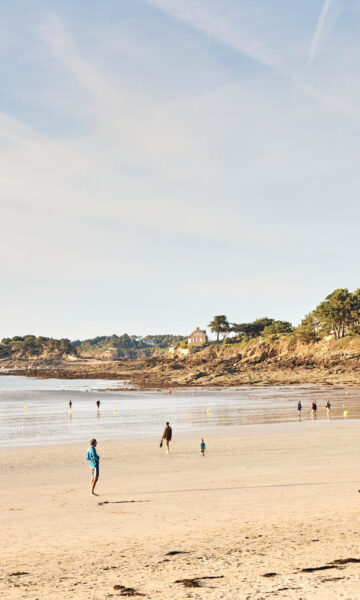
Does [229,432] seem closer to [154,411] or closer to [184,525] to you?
[154,411]

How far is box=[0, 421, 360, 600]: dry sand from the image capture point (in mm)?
9914

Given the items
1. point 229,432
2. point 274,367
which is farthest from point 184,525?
point 274,367

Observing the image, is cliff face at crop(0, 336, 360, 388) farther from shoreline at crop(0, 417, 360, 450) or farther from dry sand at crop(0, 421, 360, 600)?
dry sand at crop(0, 421, 360, 600)

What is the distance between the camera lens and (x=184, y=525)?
14172 mm

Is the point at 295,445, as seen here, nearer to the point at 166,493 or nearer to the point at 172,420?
the point at 166,493

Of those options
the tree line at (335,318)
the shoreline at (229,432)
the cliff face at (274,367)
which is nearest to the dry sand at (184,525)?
the shoreline at (229,432)

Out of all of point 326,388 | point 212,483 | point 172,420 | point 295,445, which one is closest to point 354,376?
point 326,388

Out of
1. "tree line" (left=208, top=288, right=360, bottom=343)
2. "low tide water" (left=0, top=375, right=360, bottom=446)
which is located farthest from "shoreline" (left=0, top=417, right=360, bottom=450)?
"tree line" (left=208, top=288, right=360, bottom=343)

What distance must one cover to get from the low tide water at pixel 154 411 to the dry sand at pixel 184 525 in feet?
32.8

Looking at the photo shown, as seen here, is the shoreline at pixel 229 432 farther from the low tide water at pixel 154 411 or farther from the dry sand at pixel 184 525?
the dry sand at pixel 184 525

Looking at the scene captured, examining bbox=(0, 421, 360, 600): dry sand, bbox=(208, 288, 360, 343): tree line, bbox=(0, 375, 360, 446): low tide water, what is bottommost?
bbox=(0, 375, 360, 446): low tide water

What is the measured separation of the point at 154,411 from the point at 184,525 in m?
35.2

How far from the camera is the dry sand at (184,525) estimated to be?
32.5 ft

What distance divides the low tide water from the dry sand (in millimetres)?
10003
